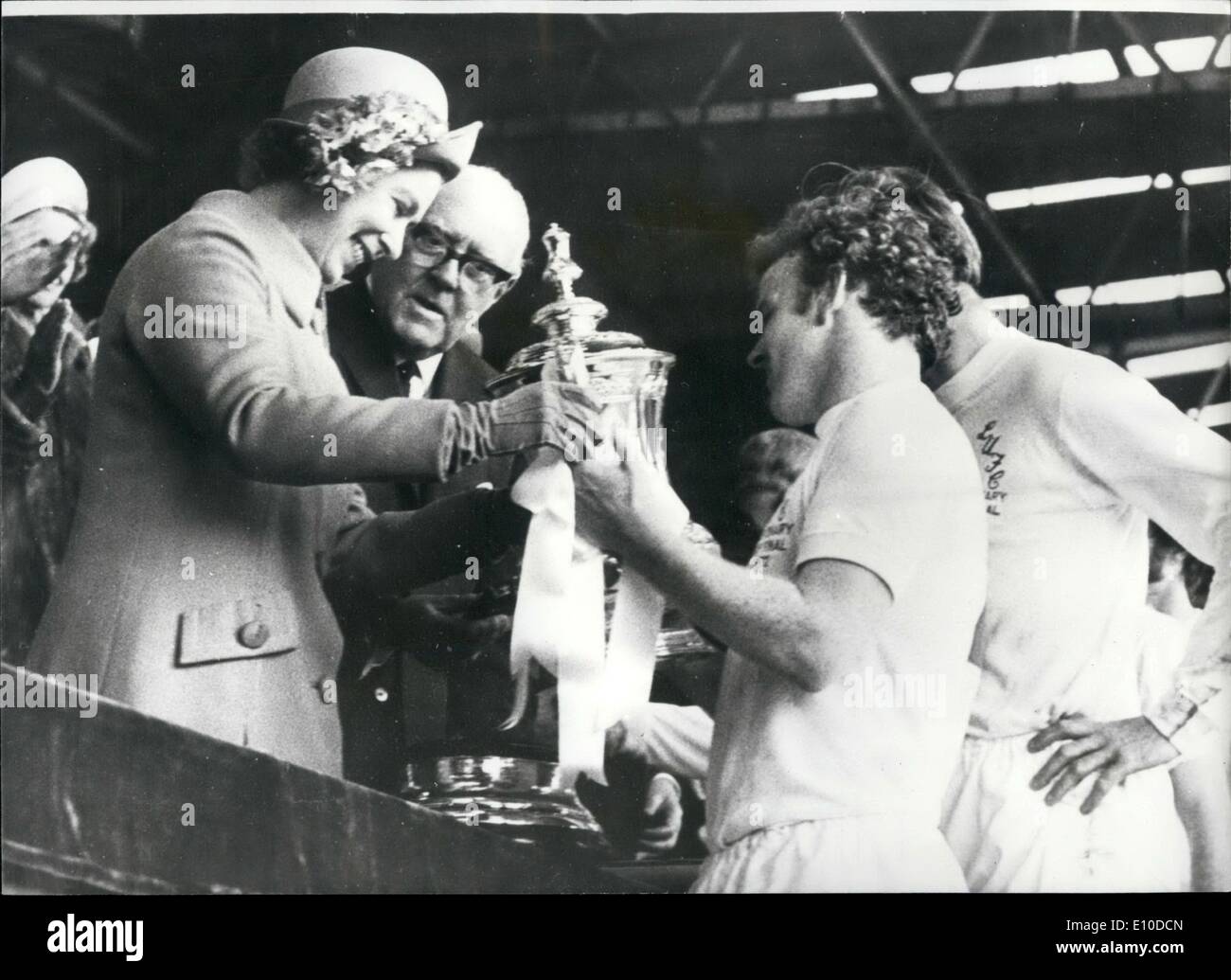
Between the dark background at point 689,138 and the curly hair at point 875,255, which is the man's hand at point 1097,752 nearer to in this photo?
the dark background at point 689,138

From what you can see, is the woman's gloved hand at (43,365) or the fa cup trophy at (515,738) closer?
the fa cup trophy at (515,738)

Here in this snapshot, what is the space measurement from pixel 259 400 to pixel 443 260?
0.75m

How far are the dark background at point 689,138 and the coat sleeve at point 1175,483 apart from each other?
16 centimetres

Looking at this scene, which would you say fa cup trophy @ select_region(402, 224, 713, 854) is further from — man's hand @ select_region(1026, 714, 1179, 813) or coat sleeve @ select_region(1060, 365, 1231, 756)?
coat sleeve @ select_region(1060, 365, 1231, 756)

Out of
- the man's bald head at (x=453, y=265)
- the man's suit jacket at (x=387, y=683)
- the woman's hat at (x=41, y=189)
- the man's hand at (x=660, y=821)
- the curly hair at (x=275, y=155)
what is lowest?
the man's hand at (x=660, y=821)

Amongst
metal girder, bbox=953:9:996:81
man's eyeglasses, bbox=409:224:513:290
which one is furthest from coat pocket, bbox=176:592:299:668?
metal girder, bbox=953:9:996:81

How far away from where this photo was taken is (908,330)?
548cm

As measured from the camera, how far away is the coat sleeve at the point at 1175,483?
5.50 m

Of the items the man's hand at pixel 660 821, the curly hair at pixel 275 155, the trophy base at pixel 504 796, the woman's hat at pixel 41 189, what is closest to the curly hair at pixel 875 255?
the curly hair at pixel 275 155

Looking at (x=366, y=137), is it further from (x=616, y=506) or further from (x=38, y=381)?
(x=616, y=506)

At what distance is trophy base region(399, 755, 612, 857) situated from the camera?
5270mm

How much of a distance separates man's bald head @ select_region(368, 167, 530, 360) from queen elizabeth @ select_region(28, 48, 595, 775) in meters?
0.16
